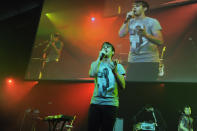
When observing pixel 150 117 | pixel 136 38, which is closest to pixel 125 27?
pixel 136 38

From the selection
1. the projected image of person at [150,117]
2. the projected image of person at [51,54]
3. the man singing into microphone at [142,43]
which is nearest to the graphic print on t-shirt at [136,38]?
the man singing into microphone at [142,43]

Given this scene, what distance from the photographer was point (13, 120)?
130 inches

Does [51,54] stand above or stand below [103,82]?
above

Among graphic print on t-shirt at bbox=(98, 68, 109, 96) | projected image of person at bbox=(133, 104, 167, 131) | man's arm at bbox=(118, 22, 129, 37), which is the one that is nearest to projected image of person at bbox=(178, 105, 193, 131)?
projected image of person at bbox=(133, 104, 167, 131)

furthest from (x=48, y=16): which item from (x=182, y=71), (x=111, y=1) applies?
(x=182, y=71)

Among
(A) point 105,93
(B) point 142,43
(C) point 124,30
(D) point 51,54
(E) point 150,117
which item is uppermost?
(C) point 124,30

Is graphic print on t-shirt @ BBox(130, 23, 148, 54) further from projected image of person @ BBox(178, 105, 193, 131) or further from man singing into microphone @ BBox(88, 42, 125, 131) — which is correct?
man singing into microphone @ BBox(88, 42, 125, 131)

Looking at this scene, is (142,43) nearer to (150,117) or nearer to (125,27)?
(125,27)

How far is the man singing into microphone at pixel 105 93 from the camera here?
1.31m

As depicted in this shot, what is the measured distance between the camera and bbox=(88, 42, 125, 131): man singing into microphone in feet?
4.30

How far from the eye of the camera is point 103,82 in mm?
1474

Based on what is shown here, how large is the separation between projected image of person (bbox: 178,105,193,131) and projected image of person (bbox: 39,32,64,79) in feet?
6.65

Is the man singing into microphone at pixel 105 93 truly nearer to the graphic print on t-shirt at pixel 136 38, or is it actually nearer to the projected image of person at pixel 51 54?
the graphic print on t-shirt at pixel 136 38

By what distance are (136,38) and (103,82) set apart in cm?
148
